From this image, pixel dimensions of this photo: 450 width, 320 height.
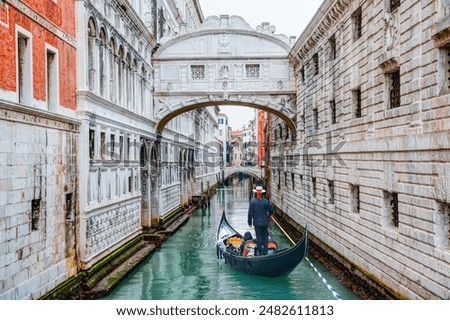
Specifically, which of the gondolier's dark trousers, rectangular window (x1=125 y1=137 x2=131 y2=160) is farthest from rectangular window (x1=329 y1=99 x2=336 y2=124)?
rectangular window (x1=125 y1=137 x2=131 y2=160)

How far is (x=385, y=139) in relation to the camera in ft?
26.6

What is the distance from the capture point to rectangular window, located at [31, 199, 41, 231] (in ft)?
24.6

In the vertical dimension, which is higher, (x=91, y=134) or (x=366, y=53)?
(x=366, y=53)

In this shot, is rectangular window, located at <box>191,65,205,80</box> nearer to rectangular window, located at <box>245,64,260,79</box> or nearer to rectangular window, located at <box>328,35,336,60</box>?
rectangular window, located at <box>245,64,260,79</box>

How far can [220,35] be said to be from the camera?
16297 mm

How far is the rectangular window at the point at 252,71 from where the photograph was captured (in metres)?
16.5

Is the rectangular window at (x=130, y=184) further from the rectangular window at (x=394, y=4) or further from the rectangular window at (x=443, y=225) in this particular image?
the rectangular window at (x=443, y=225)

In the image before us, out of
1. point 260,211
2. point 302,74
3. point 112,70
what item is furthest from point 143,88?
point 260,211

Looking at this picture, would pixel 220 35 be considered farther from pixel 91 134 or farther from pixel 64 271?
pixel 64 271

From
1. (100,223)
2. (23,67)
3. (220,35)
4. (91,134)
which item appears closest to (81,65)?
(91,134)

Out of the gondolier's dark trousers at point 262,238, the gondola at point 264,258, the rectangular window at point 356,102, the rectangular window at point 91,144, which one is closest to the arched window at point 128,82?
the rectangular window at point 91,144

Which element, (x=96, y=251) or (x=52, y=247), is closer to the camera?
(x=52, y=247)

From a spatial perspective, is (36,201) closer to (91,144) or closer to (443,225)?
(91,144)

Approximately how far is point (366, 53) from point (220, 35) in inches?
305
